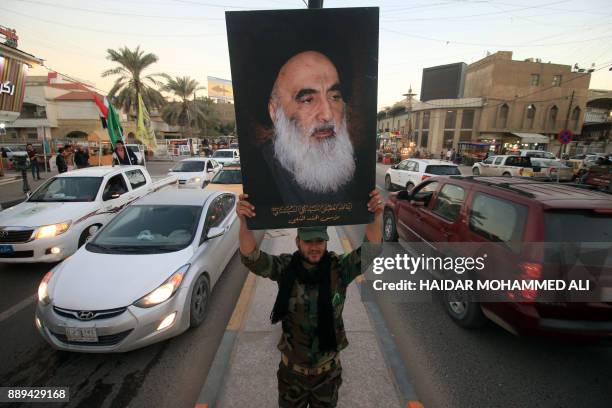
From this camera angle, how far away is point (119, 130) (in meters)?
10.2

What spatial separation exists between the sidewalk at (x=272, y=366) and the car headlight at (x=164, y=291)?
3.20 ft

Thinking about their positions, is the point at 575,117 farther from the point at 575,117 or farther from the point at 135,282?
the point at 135,282

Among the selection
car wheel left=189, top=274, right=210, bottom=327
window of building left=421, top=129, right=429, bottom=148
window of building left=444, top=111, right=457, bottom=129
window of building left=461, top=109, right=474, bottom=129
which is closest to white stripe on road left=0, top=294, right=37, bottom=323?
car wheel left=189, top=274, right=210, bottom=327

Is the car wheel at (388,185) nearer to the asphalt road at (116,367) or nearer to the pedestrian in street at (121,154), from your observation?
the pedestrian in street at (121,154)

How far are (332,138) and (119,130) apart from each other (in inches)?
436

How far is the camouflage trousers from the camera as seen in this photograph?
6.72 ft

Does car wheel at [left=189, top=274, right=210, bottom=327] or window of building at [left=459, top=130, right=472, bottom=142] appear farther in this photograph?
window of building at [left=459, top=130, right=472, bottom=142]

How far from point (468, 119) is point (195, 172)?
4216 cm

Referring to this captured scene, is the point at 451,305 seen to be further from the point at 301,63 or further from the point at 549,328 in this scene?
the point at 301,63

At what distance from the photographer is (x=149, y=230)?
173 inches

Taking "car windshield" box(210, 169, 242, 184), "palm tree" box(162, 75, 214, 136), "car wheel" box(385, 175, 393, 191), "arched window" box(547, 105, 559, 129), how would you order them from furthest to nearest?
"arched window" box(547, 105, 559, 129) → "palm tree" box(162, 75, 214, 136) → "car wheel" box(385, 175, 393, 191) → "car windshield" box(210, 169, 242, 184)

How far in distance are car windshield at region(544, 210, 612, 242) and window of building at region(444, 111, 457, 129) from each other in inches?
1763

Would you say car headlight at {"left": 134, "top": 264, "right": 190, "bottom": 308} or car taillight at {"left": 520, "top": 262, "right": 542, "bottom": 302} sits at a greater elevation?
car taillight at {"left": 520, "top": 262, "right": 542, "bottom": 302}

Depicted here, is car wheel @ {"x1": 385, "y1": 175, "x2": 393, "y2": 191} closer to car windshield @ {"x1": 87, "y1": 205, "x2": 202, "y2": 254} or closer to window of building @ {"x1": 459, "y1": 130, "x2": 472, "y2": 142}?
car windshield @ {"x1": 87, "y1": 205, "x2": 202, "y2": 254}
